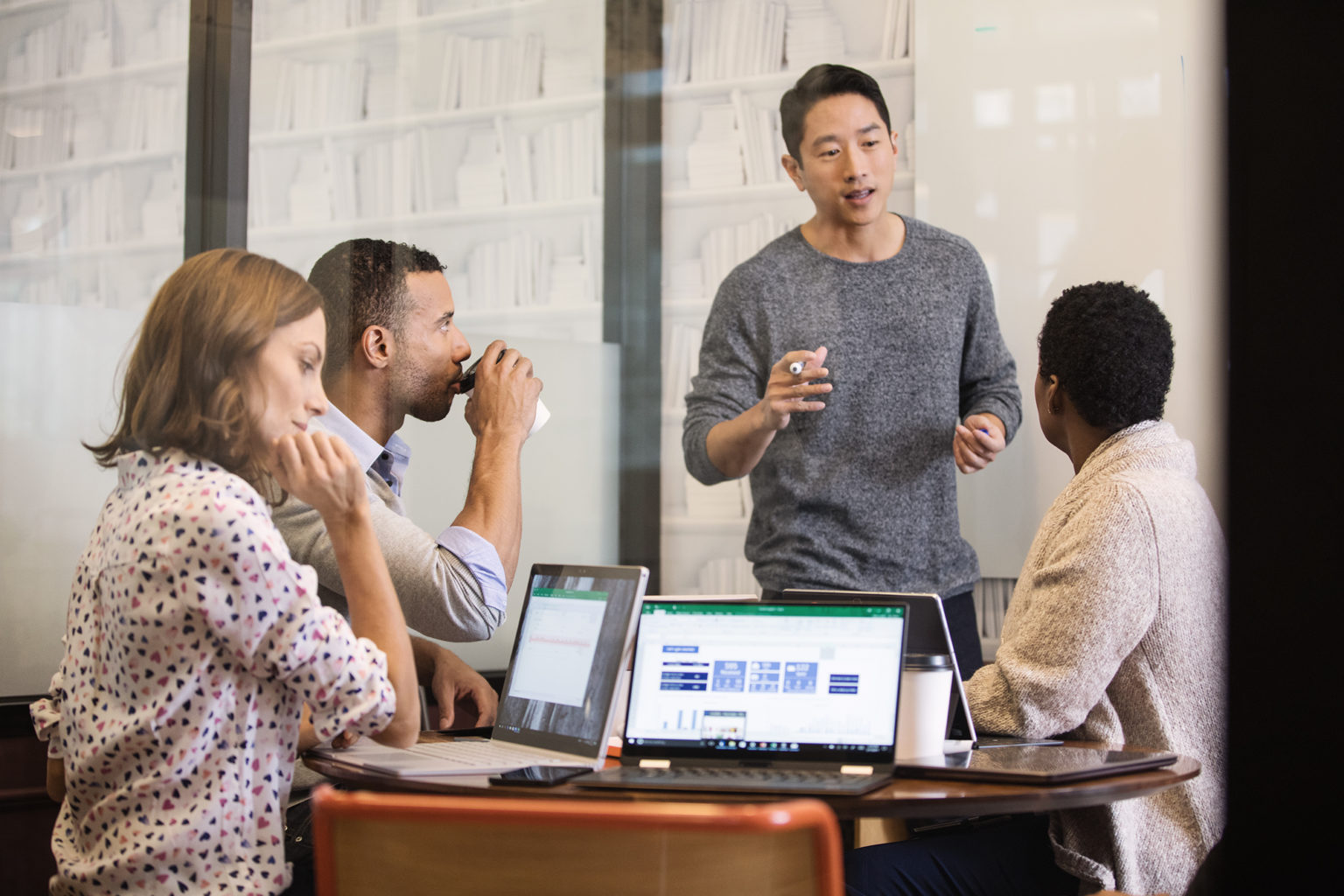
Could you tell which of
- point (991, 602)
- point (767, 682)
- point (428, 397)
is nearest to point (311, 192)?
point (428, 397)

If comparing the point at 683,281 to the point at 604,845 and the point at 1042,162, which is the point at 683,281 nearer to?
the point at 1042,162

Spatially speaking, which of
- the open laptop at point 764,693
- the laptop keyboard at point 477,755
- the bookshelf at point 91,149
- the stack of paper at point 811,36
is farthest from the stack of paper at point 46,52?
the stack of paper at point 811,36

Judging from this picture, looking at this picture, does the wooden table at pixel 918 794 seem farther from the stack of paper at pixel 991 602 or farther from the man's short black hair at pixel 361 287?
the stack of paper at pixel 991 602

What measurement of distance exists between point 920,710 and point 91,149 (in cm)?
193

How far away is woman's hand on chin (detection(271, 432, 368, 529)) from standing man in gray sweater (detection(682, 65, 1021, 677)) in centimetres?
124

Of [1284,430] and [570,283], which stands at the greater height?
[570,283]

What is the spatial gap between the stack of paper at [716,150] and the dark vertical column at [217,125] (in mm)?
1485

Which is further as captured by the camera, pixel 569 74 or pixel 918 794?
pixel 569 74

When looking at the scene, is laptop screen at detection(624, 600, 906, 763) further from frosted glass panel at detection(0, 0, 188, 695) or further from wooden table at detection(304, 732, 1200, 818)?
frosted glass panel at detection(0, 0, 188, 695)

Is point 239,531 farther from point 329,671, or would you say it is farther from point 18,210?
point 18,210

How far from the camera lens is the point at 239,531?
1.30 meters

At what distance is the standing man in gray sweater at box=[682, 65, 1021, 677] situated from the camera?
2648 mm

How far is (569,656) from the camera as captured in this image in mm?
1631

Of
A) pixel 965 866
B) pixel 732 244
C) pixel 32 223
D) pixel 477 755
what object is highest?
pixel 732 244
